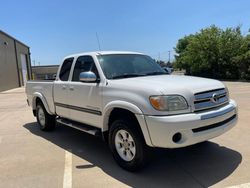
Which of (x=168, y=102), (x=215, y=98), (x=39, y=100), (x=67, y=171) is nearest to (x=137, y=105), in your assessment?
(x=168, y=102)

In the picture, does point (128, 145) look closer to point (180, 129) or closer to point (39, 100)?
point (180, 129)

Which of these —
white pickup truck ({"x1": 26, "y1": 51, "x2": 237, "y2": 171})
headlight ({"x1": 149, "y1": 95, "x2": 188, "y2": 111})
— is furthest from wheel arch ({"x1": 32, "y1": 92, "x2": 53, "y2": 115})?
headlight ({"x1": 149, "y1": 95, "x2": 188, "y2": 111})

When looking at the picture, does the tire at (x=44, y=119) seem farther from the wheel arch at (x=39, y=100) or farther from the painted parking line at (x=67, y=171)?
the painted parking line at (x=67, y=171)

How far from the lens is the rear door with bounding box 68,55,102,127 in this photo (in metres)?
5.04

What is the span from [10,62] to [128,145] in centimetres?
3215

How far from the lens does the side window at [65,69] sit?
6273mm

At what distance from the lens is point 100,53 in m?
5.59

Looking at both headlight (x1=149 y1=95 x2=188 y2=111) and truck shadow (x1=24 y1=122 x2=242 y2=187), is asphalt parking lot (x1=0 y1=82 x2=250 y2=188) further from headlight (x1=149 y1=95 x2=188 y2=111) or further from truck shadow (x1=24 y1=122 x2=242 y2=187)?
headlight (x1=149 y1=95 x2=188 y2=111)

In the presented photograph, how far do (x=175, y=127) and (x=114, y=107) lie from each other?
46.0 inches

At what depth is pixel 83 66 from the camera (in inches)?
228

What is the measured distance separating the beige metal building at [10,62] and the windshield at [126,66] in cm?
2500

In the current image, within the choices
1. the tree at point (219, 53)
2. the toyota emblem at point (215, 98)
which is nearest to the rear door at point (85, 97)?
the toyota emblem at point (215, 98)

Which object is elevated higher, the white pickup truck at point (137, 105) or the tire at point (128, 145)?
the white pickup truck at point (137, 105)

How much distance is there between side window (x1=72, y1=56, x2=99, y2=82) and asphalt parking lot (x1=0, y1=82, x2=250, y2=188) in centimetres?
158
